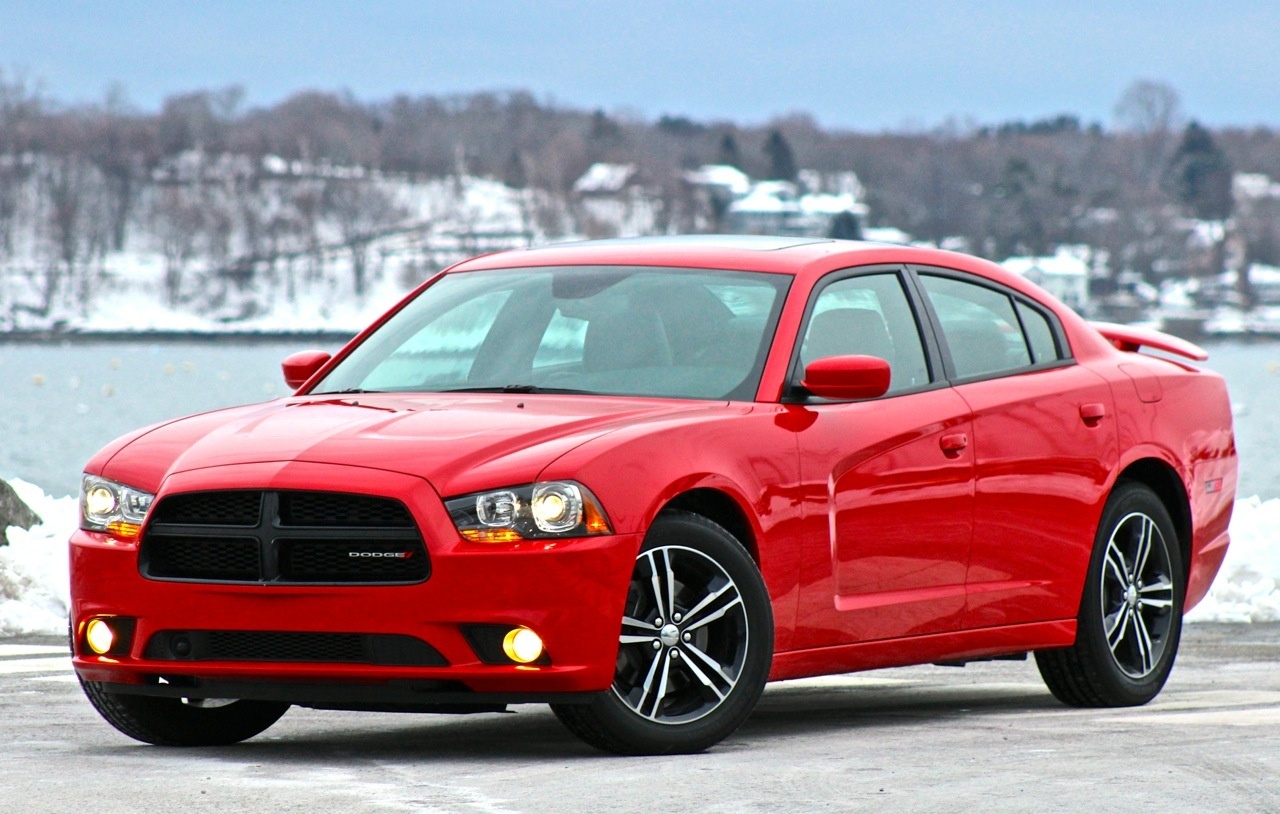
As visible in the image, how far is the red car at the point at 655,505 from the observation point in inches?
233

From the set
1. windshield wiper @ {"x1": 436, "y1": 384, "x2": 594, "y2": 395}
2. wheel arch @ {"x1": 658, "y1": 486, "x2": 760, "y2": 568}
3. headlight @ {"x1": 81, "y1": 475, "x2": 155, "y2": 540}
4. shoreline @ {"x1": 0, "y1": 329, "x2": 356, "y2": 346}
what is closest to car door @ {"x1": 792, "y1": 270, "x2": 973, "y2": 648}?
wheel arch @ {"x1": 658, "y1": 486, "x2": 760, "y2": 568}

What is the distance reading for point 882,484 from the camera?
6.90 meters

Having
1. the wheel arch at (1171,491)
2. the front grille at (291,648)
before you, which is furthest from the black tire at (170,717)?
the wheel arch at (1171,491)

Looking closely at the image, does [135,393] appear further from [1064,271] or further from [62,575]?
[1064,271]

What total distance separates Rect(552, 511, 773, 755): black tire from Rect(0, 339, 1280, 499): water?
26.8m

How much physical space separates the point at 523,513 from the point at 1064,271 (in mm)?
183370

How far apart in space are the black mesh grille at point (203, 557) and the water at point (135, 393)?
26512mm

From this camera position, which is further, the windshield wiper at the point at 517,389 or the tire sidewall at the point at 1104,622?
the tire sidewall at the point at 1104,622

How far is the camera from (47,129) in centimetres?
18788

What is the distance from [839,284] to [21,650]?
4.13 m

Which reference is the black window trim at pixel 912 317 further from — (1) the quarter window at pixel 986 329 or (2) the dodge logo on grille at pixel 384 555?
(2) the dodge logo on grille at pixel 384 555

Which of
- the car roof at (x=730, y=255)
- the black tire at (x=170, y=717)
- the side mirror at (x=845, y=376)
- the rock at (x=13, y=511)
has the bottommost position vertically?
the rock at (x=13, y=511)

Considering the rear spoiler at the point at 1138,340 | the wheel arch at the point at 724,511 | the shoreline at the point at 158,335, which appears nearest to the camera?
the wheel arch at the point at 724,511

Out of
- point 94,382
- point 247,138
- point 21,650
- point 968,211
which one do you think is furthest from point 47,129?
point 21,650
